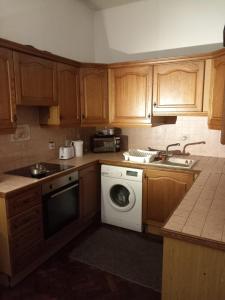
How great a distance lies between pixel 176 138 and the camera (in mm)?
3020

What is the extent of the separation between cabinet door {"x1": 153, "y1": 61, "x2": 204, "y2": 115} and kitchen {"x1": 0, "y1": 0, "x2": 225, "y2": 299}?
0.05 feet

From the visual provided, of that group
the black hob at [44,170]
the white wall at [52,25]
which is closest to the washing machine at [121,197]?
the black hob at [44,170]

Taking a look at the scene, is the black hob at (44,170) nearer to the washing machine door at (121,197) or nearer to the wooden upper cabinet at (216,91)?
the washing machine door at (121,197)

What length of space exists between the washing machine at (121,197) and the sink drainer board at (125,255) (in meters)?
0.14

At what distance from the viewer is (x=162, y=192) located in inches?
101

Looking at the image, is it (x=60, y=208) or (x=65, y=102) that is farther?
(x=65, y=102)

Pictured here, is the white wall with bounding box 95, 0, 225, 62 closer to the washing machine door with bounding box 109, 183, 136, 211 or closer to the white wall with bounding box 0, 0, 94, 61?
the white wall with bounding box 0, 0, 94, 61

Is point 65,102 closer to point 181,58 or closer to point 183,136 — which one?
point 181,58

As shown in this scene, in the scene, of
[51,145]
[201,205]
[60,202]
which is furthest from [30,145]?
[201,205]

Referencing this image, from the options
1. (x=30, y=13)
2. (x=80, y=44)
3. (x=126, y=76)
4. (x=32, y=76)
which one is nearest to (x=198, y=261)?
(x=32, y=76)

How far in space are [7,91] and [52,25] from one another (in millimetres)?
1257

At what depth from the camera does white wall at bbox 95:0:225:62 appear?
2684 mm

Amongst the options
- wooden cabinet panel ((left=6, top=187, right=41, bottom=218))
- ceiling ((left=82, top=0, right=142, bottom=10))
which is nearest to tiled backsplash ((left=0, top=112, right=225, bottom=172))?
wooden cabinet panel ((left=6, top=187, right=41, bottom=218))

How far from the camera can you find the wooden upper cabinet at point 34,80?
2.05 meters
